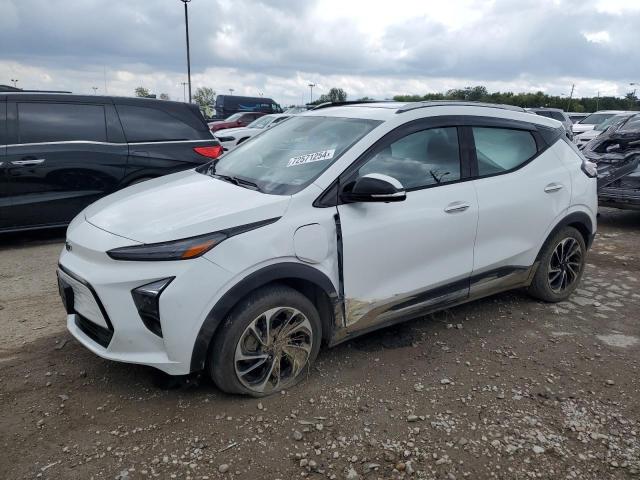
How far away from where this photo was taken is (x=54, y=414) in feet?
9.29

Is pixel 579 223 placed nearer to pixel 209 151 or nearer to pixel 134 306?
pixel 134 306

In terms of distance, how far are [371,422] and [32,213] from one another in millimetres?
4813

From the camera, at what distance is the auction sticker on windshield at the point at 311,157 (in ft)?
10.8

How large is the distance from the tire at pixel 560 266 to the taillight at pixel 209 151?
436 centimetres

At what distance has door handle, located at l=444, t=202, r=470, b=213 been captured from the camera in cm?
350

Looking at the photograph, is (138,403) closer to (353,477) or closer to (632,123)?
(353,477)

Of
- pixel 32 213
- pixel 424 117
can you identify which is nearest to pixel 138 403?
pixel 424 117

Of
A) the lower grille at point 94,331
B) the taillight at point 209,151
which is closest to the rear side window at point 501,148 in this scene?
the lower grille at point 94,331

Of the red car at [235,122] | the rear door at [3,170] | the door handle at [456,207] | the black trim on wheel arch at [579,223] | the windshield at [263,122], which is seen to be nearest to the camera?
the door handle at [456,207]

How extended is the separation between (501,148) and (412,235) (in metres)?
1.24

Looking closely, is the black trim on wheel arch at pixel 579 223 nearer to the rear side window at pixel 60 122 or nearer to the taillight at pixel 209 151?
the taillight at pixel 209 151

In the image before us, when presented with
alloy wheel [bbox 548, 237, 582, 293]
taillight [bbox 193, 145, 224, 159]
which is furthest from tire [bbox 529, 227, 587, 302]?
taillight [bbox 193, 145, 224, 159]

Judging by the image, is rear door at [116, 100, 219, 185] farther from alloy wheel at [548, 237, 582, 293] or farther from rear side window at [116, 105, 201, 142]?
alloy wheel at [548, 237, 582, 293]

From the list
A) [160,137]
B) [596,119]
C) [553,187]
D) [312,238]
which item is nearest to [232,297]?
[312,238]
